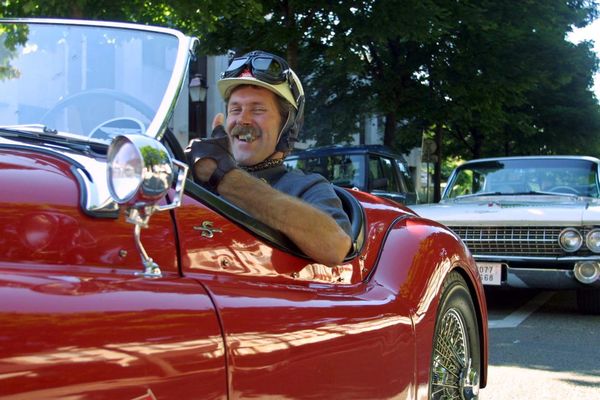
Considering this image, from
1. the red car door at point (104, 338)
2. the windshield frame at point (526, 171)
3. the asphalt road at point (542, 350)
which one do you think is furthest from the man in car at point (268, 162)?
the windshield frame at point (526, 171)

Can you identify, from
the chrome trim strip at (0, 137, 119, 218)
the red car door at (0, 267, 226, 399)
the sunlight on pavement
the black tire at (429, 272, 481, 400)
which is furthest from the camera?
the sunlight on pavement

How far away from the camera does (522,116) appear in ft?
70.8

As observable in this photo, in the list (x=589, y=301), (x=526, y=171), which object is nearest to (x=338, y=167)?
(x=526, y=171)

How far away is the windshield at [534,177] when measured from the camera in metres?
7.87

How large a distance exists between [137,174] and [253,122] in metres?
1.33

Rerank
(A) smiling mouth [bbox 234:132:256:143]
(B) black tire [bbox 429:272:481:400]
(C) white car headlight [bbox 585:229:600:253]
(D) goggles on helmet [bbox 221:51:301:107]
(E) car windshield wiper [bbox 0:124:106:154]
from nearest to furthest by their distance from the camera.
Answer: (E) car windshield wiper [bbox 0:124:106:154]
(D) goggles on helmet [bbox 221:51:301:107]
(A) smiling mouth [bbox 234:132:256:143]
(B) black tire [bbox 429:272:481:400]
(C) white car headlight [bbox 585:229:600:253]

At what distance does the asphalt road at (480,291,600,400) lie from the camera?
4.30m

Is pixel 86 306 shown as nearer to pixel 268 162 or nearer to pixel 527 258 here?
pixel 268 162

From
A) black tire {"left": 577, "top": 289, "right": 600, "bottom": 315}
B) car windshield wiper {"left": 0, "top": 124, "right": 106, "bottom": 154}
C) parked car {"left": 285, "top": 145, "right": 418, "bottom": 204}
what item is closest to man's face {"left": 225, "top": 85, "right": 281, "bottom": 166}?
car windshield wiper {"left": 0, "top": 124, "right": 106, "bottom": 154}

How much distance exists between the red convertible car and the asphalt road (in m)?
1.79

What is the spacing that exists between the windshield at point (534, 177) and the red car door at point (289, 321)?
616cm

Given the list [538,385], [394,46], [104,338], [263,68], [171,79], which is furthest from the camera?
[394,46]

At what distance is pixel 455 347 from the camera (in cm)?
302

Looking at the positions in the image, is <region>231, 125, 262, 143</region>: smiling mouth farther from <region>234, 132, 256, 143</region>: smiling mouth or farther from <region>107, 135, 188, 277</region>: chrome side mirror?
<region>107, 135, 188, 277</region>: chrome side mirror
